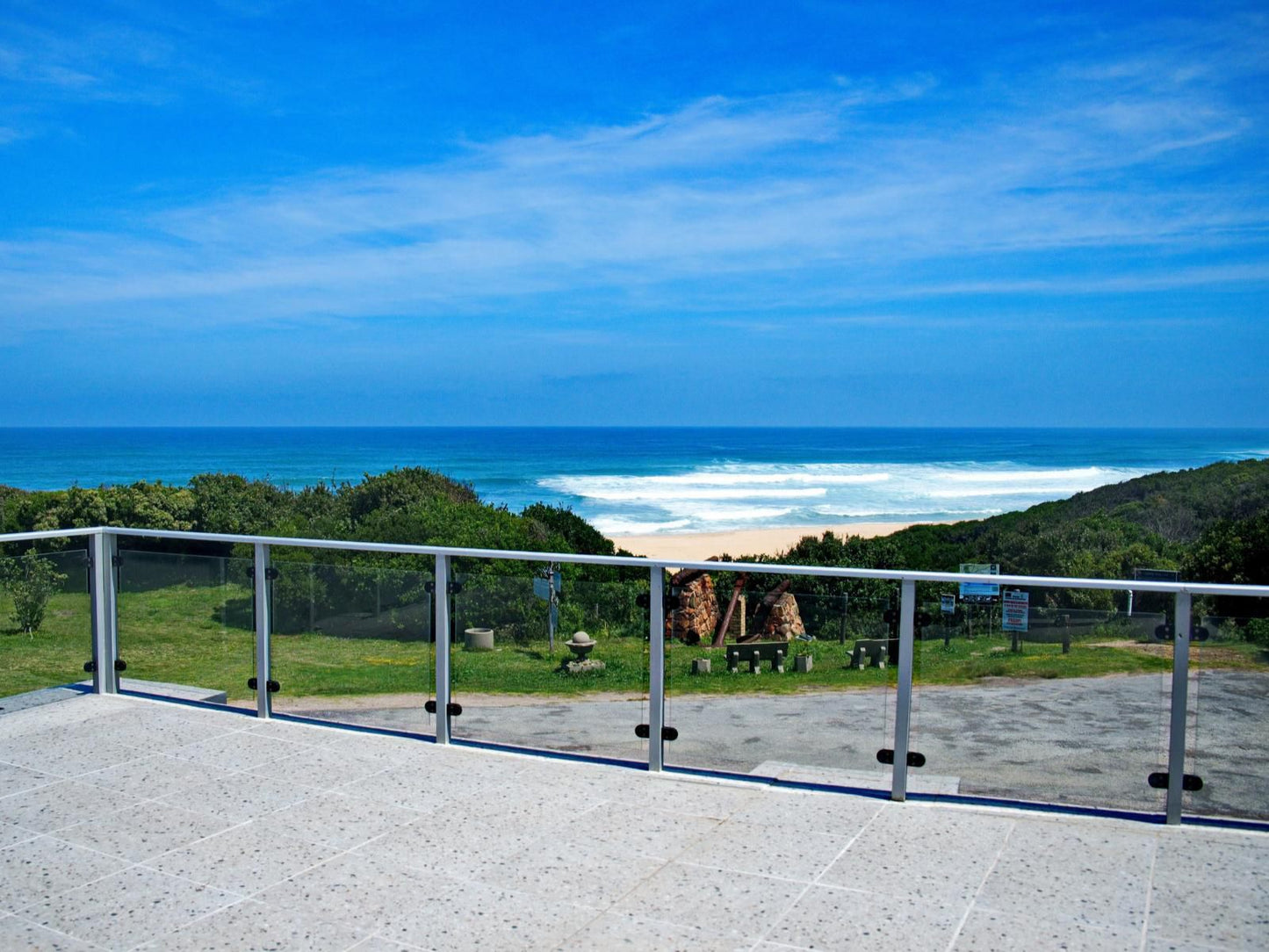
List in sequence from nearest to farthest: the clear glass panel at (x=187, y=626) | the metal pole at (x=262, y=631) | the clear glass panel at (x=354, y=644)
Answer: the clear glass panel at (x=354, y=644), the metal pole at (x=262, y=631), the clear glass panel at (x=187, y=626)

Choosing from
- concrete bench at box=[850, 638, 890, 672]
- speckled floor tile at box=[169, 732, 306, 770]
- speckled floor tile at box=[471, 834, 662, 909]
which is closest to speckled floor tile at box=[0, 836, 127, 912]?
speckled floor tile at box=[169, 732, 306, 770]

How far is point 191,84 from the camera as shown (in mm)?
50625

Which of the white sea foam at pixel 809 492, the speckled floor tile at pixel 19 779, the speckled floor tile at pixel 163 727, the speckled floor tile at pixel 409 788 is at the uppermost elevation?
the speckled floor tile at pixel 409 788

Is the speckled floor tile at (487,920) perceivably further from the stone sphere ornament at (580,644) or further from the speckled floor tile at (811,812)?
the stone sphere ornament at (580,644)

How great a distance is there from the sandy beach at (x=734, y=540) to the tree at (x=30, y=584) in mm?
24492

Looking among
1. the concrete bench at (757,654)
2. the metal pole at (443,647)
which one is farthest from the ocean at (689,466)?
the concrete bench at (757,654)

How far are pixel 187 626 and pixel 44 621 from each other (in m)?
0.85

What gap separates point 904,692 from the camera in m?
4.09

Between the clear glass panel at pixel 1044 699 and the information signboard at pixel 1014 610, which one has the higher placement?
the information signboard at pixel 1014 610

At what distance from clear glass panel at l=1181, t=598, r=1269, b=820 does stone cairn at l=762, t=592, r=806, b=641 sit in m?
1.50

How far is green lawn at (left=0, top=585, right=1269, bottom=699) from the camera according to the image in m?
3.95

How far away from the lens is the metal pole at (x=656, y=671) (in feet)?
14.6

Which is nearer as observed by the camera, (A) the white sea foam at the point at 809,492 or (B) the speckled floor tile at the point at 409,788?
(B) the speckled floor tile at the point at 409,788

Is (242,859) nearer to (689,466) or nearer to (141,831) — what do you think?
(141,831)
